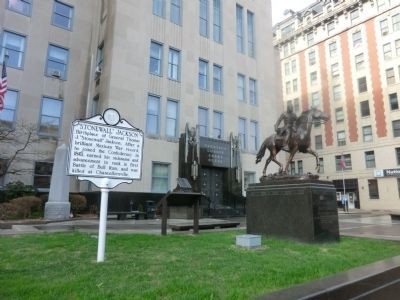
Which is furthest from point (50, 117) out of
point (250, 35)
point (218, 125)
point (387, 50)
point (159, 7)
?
point (387, 50)

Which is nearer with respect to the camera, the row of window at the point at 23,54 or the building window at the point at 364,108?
the row of window at the point at 23,54

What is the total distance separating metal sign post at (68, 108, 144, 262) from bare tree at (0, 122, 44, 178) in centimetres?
1640

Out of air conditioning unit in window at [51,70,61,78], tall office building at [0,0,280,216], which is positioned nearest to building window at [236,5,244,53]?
tall office building at [0,0,280,216]

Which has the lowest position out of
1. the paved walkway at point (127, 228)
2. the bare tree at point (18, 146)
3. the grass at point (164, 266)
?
the grass at point (164, 266)

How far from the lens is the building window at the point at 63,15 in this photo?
2552 cm

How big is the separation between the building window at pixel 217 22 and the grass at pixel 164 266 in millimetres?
24239

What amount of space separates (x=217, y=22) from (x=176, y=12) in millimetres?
4402

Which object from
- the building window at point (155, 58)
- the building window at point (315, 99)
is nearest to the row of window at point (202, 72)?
the building window at point (155, 58)

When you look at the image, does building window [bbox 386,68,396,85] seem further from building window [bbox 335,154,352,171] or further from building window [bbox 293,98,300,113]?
building window [bbox 293,98,300,113]

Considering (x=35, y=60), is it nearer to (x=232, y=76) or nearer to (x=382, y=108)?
(x=232, y=76)

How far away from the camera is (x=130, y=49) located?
945 inches

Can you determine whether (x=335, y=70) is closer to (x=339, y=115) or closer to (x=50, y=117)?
(x=339, y=115)

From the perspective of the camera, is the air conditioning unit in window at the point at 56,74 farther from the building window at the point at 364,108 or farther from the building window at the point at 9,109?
the building window at the point at 364,108

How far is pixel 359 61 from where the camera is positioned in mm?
48438
